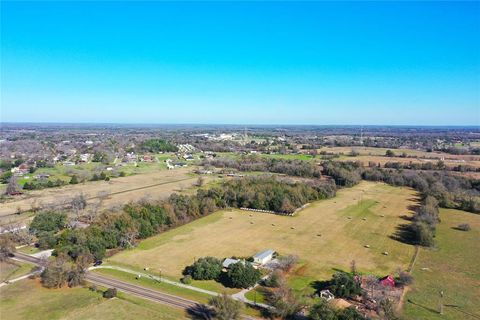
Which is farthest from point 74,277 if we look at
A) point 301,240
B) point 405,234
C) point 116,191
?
point 116,191

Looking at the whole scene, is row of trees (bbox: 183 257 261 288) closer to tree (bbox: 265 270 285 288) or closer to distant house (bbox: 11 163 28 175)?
tree (bbox: 265 270 285 288)

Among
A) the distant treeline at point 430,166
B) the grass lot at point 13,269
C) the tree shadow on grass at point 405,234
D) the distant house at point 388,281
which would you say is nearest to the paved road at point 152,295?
the grass lot at point 13,269

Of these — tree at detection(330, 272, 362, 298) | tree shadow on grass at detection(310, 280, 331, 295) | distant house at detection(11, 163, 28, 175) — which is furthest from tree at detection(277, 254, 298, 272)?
distant house at detection(11, 163, 28, 175)

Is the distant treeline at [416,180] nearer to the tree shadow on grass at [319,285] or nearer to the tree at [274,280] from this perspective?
the tree shadow on grass at [319,285]

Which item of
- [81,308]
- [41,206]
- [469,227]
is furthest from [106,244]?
[469,227]

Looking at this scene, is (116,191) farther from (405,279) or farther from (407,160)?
(407,160)

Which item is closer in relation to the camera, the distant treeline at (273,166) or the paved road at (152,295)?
the paved road at (152,295)

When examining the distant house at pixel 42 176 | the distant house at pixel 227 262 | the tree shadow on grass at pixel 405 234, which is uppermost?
the distant house at pixel 227 262
